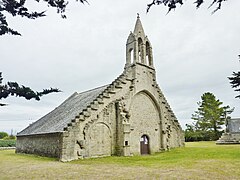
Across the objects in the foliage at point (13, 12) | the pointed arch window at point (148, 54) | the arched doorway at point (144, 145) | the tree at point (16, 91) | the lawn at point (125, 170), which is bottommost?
the lawn at point (125, 170)

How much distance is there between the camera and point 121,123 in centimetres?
2081

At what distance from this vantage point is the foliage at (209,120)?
163ft

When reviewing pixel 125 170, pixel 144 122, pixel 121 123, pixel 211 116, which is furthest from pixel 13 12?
pixel 211 116

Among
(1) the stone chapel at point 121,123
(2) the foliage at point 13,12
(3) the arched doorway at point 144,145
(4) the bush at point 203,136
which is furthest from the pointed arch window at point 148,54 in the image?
(4) the bush at point 203,136

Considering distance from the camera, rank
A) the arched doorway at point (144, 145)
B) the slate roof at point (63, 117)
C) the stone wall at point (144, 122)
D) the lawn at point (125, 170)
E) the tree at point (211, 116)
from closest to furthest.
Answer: the lawn at point (125, 170) → the slate roof at point (63, 117) → the stone wall at point (144, 122) → the arched doorway at point (144, 145) → the tree at point (211, 116)

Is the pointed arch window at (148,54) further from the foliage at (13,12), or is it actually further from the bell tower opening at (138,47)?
the foliage at (13,12)

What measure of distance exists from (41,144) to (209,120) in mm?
41016

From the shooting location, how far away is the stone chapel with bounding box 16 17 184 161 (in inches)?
711

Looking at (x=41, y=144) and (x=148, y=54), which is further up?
(x=148, y=54)

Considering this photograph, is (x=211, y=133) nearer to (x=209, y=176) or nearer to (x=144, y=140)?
(x=144, y=140)

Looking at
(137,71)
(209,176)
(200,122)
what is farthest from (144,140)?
(200,122)

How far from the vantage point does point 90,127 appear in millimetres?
18906

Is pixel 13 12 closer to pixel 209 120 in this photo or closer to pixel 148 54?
pixel 148 54

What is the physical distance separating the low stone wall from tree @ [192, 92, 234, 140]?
130 ft
